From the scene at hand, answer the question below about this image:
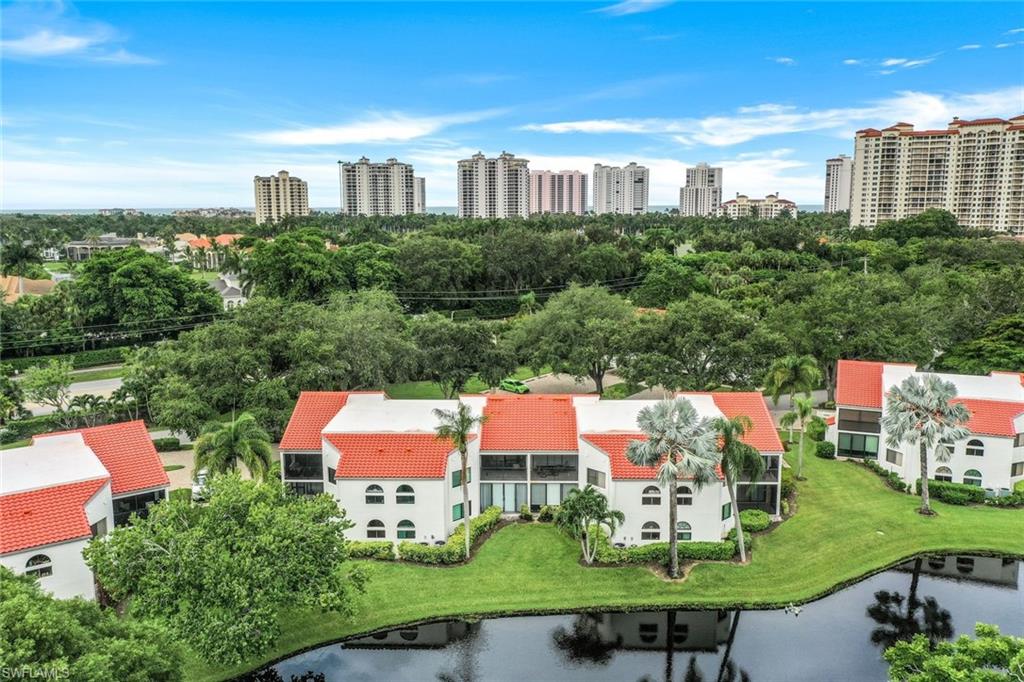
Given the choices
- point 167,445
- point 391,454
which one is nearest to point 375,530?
point 391,454

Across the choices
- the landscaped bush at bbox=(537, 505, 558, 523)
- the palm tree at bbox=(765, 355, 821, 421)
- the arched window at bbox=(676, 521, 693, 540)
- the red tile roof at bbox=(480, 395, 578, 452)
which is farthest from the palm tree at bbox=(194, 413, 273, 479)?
the palm tree at bbox=(765, 355, 821, 421)

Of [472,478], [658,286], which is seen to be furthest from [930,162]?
[472,478]

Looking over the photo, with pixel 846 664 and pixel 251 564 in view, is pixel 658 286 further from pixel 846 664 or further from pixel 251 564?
pixel 251 564

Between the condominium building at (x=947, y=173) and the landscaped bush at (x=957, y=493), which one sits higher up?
the condominium building at (x=947, y=173)

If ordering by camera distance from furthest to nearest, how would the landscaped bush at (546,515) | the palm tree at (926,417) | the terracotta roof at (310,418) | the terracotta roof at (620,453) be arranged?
1. the terracotta roof at (310,418)
2. the landscaped bush at (546,515)
3. the palm tree at (926,417)
4. the terracotta roof at (620,453)

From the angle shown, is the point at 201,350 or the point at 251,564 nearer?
the point at 251,564

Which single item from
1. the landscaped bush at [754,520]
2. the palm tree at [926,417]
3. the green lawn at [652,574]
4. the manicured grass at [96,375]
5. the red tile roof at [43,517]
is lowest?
the green lawn at [652,574]

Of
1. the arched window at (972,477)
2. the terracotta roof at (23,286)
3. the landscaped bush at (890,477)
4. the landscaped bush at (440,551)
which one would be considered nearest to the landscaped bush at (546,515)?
the landscaped bush at (440,551)

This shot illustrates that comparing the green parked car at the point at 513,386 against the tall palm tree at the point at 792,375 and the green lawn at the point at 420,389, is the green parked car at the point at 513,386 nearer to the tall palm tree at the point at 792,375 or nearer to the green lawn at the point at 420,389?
the green lawn at the point at 420,389
